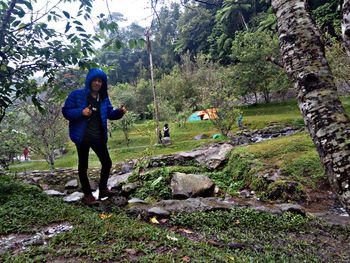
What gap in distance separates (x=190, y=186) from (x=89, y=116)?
2.70 m

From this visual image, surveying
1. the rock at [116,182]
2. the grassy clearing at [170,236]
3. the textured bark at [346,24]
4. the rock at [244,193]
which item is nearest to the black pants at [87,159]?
the grassy clearing at [170,236]

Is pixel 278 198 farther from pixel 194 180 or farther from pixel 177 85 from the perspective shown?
pixel 177 85

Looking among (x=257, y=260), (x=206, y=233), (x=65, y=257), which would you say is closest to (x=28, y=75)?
(x=65, y=257)

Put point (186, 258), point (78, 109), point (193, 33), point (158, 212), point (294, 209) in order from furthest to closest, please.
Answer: point (193, 33)
point (294, 209)
point (158, 212)
point (78, 109)
point (186, 258)

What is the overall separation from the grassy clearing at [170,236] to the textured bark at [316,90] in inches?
61.5

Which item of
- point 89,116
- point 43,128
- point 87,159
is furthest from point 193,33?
point 89,116

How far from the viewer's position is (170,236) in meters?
3.06

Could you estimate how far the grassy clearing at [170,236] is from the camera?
2.53 metres

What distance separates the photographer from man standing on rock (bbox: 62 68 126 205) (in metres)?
3.89

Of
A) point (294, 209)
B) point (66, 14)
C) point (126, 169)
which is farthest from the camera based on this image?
point (126, 169)

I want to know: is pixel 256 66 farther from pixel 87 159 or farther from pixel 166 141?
pixel 87 159

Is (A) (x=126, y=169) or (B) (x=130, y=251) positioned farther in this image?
(A) (x=126, y=169)

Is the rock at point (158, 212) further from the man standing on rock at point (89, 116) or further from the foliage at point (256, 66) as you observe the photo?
the foliage at point (256, 66)

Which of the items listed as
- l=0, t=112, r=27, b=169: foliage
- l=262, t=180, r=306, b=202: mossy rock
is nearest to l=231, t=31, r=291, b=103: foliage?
l=262, t=180, r=306, b=202: mossy rock
